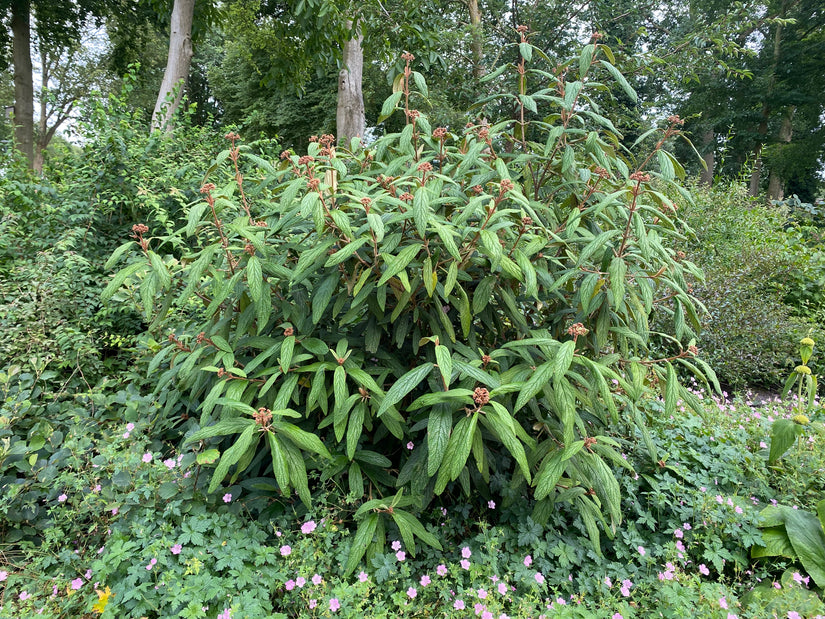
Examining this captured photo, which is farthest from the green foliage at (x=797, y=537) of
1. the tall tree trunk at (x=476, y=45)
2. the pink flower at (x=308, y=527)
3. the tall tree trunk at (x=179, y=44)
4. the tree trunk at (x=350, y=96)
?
the tall tree trunk at (x=476, y=45)

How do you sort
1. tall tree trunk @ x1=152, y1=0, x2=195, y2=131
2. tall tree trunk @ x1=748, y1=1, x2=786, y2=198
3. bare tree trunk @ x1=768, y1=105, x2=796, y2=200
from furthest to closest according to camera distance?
bare tree trunk @ x1=768, y1=105, x2=796, y2=200
tall tree trunk @ x1=748, y1=1, x2=786, y2=198
tall tree trunk @ x1=152, y1=0, x2=195, y2=131

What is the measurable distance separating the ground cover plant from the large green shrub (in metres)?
0.01

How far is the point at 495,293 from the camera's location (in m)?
1.86

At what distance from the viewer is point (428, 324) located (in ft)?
6.38

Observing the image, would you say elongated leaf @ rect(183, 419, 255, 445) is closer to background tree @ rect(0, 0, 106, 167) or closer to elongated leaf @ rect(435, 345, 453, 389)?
elongated leaf @ rect(435, 345, 453, 389)

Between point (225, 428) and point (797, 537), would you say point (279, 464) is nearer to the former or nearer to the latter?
point (225, 428)

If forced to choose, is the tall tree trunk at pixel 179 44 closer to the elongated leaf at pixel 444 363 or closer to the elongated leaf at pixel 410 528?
the elongated leaf at pixel 444 363

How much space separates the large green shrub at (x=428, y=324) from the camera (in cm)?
152

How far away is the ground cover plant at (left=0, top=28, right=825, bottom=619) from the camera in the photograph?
1.54m

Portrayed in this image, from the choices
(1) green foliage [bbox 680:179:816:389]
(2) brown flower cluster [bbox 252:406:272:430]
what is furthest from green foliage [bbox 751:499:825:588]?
(1) green foliage [bbox 680:179:816:389]

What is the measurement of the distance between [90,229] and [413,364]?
2969 millimetres

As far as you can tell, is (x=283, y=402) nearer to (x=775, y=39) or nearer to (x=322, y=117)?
(x=322, y=117)

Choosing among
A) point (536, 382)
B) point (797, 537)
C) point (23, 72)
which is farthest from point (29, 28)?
point (797, 537)

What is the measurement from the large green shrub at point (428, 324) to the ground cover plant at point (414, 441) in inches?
0.5
